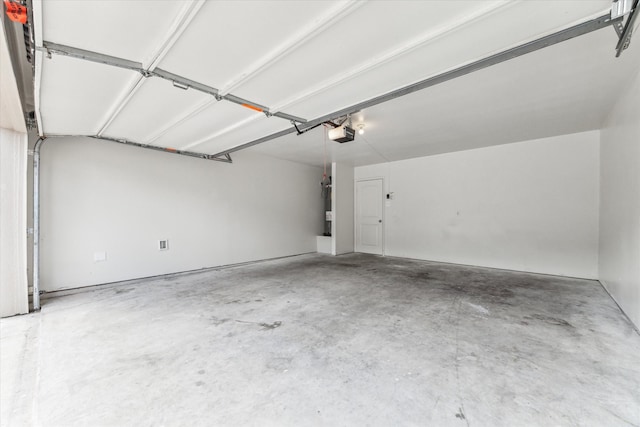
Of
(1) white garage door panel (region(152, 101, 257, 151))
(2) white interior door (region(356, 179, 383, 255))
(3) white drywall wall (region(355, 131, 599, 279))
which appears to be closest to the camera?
(1) white garage door panel (region(152, 101, 257, 151))

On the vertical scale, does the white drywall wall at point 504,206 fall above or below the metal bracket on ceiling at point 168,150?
below

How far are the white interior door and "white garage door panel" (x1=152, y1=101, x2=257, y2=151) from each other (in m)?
4.67

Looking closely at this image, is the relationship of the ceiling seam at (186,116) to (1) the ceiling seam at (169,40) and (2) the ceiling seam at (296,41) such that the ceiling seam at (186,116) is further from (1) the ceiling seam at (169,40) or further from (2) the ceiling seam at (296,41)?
(1) the ceiling seam at (169,40)

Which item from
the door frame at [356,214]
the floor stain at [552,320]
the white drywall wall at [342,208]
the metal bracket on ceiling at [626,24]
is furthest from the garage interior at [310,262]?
the door frame at [356,214]

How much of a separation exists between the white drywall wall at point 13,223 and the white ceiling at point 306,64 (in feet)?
1.37

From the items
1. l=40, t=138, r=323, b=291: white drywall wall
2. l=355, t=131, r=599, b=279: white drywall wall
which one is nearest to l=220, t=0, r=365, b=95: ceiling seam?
l=40, t=138, r=323, b=291: white drywall wall

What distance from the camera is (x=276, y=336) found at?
2.45m

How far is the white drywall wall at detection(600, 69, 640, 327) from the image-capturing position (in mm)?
2617

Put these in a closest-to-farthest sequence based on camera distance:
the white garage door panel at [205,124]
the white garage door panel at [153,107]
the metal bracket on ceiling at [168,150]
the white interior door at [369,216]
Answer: the white garage door panel at [153,107]
the white garage door panel at [205,124]
the metal bracket on ceiling at [168,150]
the white interior door at [369,216]

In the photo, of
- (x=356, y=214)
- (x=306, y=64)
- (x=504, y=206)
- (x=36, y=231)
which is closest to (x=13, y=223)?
(x=36, y=231)

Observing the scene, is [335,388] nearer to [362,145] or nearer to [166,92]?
[166,92]

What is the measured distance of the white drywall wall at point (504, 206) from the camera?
15.0 feet

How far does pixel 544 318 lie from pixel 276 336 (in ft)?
9.22

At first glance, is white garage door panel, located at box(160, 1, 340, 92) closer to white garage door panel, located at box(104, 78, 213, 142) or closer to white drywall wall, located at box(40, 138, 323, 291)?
white garage door panel, located at box(104, 78, 213, 142)
